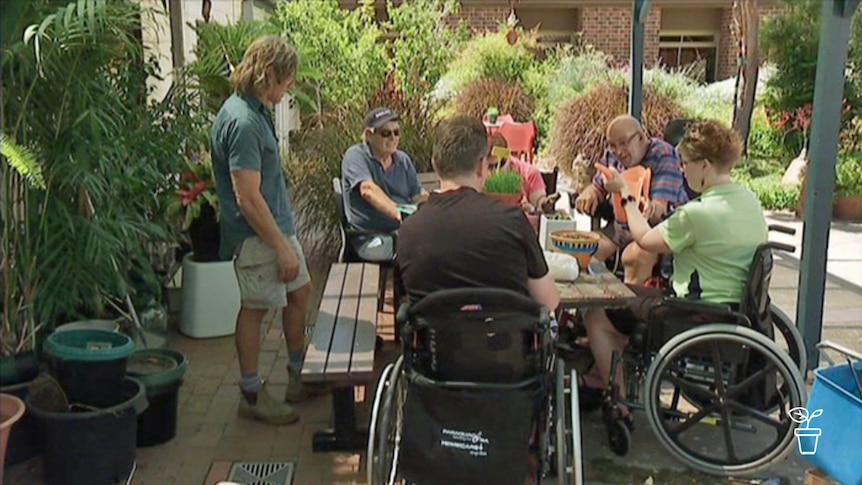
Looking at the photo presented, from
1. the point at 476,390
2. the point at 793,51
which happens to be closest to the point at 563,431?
the point at 476,390

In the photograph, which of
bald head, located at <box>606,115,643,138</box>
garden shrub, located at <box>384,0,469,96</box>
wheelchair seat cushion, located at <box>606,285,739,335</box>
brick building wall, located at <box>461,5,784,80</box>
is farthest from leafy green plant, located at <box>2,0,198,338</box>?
brick building wall, located at <box>461,5,784,80</box>

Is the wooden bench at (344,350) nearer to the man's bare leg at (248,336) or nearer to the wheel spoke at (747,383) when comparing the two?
the man's bare leg at (248,336)

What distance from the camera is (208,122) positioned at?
4.15 meters

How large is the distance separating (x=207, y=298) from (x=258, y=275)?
123cm

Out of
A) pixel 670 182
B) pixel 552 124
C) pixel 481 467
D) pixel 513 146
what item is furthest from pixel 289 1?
pixel 481 467

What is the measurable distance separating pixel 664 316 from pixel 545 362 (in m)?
0.86

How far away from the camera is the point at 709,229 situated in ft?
9.07

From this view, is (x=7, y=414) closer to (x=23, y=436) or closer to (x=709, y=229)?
(x=23, y=436)

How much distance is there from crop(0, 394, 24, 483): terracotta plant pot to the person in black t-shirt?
1144mm

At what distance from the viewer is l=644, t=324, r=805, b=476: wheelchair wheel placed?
2643 mm

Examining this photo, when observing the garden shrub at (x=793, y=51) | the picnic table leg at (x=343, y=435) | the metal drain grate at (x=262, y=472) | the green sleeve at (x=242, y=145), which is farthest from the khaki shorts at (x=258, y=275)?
the garden shrub at (x=793, y=51)

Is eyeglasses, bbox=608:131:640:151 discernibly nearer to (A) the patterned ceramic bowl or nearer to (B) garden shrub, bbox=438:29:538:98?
(A) the patterned ceramic bowl

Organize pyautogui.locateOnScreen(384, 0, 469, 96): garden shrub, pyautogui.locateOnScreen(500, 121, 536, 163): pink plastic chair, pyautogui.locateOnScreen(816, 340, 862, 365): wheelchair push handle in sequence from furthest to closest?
pyautogui.locateOnScreen(384, 0, 469, 96): garden shrub, pyautogui.locateOnScreen(500, 121, 536, 163): pink plastic chair, pyautogui.locateOnScreen(816, 340, 862, 365): wheelchair push handle

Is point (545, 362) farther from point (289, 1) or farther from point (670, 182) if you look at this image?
point (289, 1)
